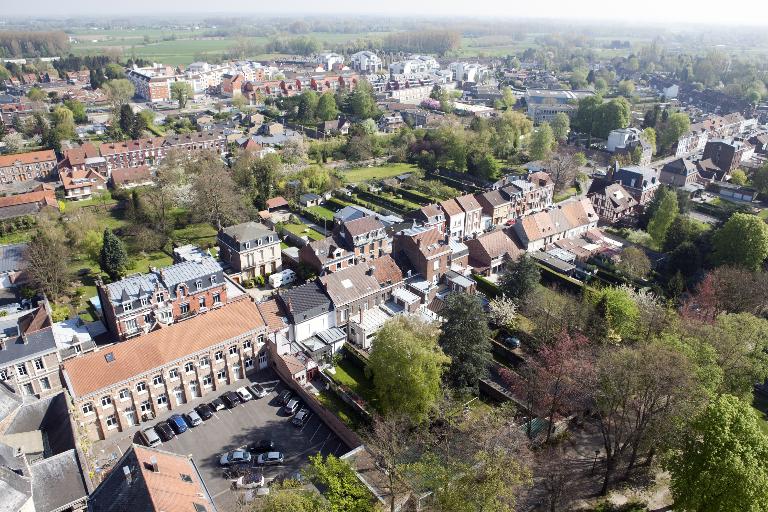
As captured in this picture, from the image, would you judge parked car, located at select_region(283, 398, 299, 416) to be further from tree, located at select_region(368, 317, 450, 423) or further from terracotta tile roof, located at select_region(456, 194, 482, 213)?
Result: terracotta tile roof, located at select_region(456, 194, 482, 213)

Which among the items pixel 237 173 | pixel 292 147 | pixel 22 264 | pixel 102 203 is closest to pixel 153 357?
pixel 22 264

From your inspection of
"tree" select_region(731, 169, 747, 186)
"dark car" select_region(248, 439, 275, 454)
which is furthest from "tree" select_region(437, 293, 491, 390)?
"tree" select_region(731, 169, 747, 186)

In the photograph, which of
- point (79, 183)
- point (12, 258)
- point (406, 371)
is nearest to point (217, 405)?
point (406, 371)

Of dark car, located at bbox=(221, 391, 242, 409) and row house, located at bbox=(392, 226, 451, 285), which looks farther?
row house, located at bbox=(392, 226, 451, 285)

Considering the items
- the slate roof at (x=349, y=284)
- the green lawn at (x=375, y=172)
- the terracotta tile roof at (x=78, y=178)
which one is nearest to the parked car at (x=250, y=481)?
the slate roof at (x=349, y=284)

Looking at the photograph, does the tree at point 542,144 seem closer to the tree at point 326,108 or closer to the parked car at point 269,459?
the tree at point 326,108

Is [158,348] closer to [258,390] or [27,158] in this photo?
[258,390]

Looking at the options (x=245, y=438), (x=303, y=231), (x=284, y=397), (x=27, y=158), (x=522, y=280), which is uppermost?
(x=27, y=158)
